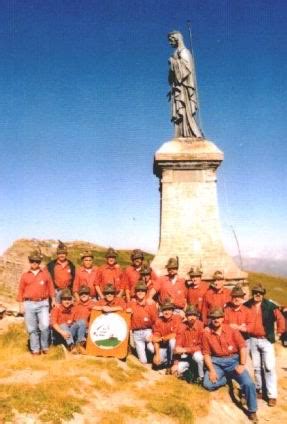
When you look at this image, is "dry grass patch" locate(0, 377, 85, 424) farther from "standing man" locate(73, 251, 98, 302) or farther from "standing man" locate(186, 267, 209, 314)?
"standing man" locate(186, 267, 209, 314)

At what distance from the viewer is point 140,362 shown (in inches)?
314

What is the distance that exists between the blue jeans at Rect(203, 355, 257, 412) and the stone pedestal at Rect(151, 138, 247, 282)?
4.35 meters

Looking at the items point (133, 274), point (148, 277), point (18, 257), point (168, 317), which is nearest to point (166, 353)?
point (168, 317)

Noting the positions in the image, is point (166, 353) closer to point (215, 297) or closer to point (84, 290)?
point (215, 297)

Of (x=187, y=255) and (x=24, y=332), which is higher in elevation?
(x=187, y=255)

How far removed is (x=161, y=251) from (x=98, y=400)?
5.87m

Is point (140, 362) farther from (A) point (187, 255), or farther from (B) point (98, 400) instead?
(A) point (187, 255)

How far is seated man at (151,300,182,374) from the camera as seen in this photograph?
7523 mm

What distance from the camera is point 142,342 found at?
26.3ft

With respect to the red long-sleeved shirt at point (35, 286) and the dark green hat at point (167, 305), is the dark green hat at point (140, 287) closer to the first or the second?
the dark green hat at point (167, 305)

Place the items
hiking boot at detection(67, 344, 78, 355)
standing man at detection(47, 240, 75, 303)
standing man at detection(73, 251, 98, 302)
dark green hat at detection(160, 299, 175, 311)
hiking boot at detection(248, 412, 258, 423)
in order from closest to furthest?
hiking boot at detection(248, 412, 258, 423)
dark green hat at detection(160, 299, 175, 311)
hiking boot at detection(67, 344, 78, 355)
standing man at detection(73, 251, 98, 302)
standing man at detection(47, 240, 75, 303)

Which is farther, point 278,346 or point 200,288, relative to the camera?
point 278,346

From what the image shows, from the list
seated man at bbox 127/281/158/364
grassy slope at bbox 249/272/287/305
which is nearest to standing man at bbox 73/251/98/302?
seated man at bbox 127/281/158/364

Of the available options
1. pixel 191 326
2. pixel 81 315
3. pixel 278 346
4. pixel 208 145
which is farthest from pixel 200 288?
pixel 208 145
